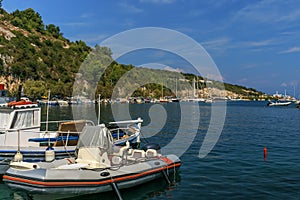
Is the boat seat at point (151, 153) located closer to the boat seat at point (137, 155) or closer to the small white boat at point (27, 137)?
the boat seat at point (137, 155)

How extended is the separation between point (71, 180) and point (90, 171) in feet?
3.10

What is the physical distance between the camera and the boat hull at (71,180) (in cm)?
1153

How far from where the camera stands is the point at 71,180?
39.1ft

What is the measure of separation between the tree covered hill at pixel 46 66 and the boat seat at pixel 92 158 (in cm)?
8467

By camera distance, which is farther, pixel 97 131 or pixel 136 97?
pixel 136 97

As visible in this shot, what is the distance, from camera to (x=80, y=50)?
181m

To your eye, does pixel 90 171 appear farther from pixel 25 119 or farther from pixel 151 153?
pixel 25 119

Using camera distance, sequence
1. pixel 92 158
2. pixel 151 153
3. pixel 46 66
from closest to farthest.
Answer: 1. pixel 92 158
2. pixel 151 153
3. pixel 46 66

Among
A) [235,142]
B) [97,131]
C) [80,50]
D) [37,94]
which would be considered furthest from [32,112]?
[80,50]

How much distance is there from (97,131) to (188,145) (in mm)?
15910

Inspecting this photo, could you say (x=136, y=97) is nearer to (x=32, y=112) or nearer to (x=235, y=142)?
(x=235, y=142)

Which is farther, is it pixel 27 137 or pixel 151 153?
pixel 27 137

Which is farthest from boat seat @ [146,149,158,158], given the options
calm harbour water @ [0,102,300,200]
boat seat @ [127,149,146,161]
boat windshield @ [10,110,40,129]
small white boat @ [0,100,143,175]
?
boat windshield @ [10,110,40,129]

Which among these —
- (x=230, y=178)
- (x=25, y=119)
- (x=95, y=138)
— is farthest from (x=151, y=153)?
(x=25, y=119)
